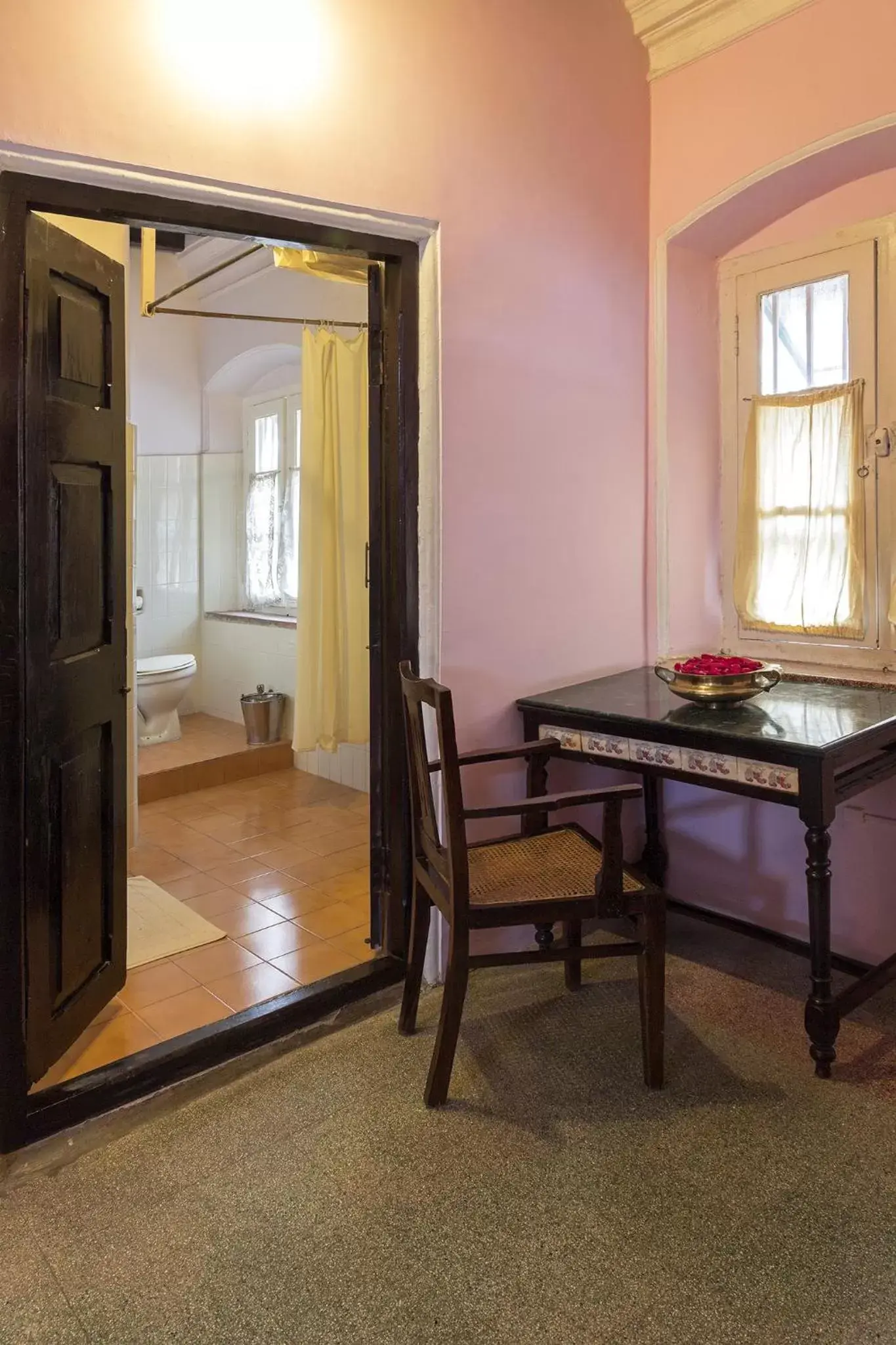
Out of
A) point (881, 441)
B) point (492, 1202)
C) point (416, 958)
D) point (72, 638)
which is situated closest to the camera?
point (492, 1202)

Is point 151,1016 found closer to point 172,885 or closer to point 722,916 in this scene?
point 172,885

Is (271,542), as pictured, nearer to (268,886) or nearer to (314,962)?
(268,886)

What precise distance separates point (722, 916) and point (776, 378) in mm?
1784

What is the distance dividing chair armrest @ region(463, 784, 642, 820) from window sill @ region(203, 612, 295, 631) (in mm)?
3232

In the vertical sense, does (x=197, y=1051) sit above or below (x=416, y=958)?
below

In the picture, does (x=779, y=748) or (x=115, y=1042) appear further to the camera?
(x=115, y=1042)

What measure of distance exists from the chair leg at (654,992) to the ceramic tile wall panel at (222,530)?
14.1 ft

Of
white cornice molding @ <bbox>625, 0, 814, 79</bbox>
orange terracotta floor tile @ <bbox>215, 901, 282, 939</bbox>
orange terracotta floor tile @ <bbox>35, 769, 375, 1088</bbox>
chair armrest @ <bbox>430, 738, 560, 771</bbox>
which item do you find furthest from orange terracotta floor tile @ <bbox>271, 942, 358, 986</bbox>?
white cornice molding @ <bbox>625, 0, 814, 79</bbox>

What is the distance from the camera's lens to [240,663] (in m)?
5.53

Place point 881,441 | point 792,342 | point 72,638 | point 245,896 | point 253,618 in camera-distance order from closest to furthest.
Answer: point 72,638
point 881,441
point 792,342
point 245,896
point 253,618

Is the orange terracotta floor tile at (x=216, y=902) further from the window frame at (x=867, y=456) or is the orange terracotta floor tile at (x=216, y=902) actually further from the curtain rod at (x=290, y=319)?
the curtain rod at (x=290, y=319)

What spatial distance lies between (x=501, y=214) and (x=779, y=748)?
1.72 metres

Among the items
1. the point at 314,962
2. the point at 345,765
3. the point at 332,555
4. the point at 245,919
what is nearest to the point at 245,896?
the point at 245,919

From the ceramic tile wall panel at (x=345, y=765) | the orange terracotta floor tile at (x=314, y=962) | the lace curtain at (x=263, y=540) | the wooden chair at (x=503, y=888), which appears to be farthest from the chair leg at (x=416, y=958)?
the lace curtain at (x=263, y=540)
